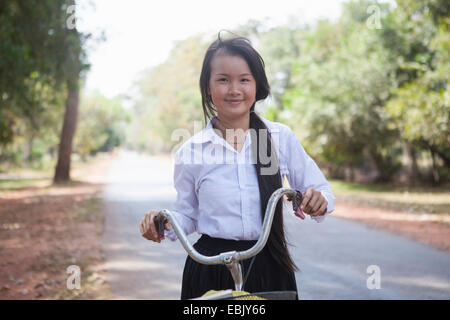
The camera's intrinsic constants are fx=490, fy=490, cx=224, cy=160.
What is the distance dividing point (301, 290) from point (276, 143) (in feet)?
13.6

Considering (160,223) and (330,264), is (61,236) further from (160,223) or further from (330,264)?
(160,223)

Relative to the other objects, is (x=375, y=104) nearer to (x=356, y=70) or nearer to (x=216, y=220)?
(x=356, y=70)

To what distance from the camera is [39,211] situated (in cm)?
1320

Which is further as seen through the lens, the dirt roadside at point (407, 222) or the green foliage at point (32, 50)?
the green foliage at point (32, 50)

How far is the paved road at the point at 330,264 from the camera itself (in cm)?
588

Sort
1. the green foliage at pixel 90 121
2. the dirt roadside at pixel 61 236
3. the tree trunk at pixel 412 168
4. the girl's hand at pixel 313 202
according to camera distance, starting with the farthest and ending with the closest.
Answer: the green foliage at pixel 90 121 < the tree trunk at pixel 412 168 < the dirt roadside at pixel 61 236 < the girl's hand at pixel 313 202

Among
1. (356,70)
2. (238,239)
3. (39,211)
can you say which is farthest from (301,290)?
(356,70)

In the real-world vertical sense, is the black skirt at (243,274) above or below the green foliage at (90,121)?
below

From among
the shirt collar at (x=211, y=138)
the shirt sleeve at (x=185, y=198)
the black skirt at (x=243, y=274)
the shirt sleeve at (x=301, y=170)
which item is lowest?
the black skirt at (x=243, y=274)

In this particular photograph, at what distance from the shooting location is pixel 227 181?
213 centimetres

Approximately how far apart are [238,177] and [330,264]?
5.59m

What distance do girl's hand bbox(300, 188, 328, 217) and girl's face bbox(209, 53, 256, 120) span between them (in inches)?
19.6

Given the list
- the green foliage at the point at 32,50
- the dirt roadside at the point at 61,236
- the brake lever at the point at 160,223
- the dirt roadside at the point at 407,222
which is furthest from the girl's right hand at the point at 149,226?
the green foliage at the point at 32,50

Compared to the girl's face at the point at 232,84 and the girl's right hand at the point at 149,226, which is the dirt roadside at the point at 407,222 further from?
the girl's right hand at the point at 149,226
